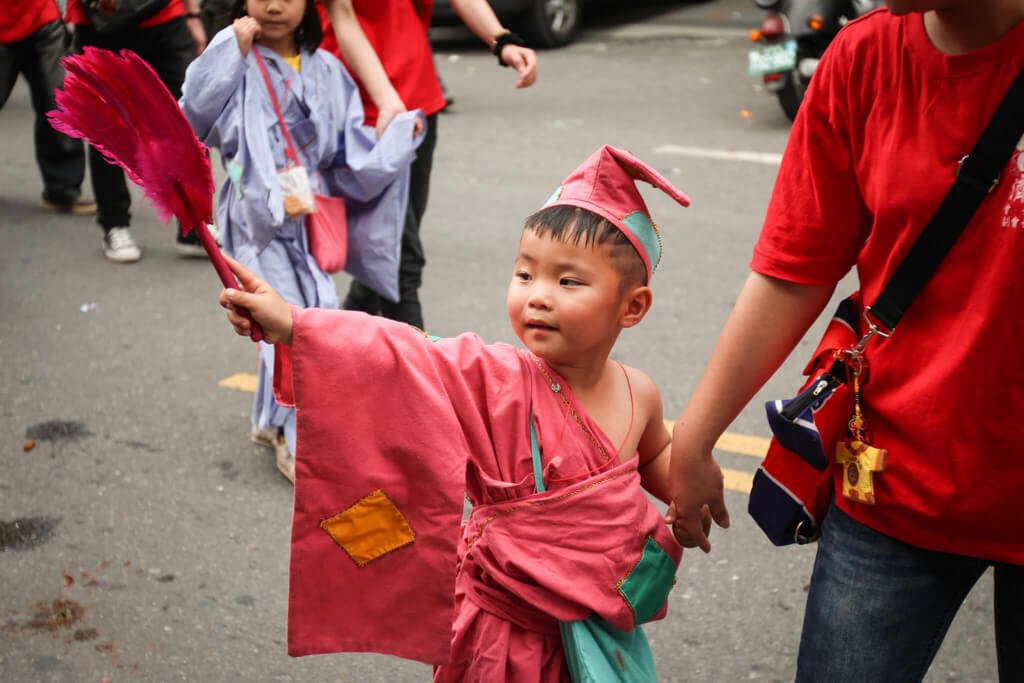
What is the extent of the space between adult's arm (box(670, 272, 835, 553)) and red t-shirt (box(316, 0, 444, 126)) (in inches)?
88.2

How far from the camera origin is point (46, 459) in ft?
12.2

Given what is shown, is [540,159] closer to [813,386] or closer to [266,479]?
[266,479]

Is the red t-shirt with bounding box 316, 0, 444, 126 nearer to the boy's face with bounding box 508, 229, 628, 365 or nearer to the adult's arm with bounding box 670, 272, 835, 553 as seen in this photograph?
the boy's face with bounding box 508, 229, 628, 365

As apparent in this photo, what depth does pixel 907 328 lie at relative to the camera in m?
1.53

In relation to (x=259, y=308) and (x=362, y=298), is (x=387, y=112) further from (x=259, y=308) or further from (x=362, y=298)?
(x=259, y=308)

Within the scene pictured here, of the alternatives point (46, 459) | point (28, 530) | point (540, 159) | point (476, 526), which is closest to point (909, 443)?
point (476, 526)

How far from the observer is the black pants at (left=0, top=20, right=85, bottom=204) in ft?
18.5

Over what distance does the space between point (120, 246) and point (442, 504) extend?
4.51 metres

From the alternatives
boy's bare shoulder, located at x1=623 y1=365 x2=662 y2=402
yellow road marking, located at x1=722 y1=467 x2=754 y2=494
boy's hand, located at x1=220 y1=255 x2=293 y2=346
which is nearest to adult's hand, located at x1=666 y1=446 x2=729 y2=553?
boy's bare shoulder, located at x1=623 y1=365 x2=662 y2=402

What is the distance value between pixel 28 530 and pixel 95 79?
2.10 metres

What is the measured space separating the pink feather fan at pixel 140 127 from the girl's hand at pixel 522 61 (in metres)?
1.90

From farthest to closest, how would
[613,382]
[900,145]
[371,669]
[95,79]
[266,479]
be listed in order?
[266,479] → [371,669] → [613,382] → [95,79] → [900,145]

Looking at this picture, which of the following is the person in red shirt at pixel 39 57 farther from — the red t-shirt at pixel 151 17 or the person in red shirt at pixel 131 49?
the red t-shirt at pixel 151 17

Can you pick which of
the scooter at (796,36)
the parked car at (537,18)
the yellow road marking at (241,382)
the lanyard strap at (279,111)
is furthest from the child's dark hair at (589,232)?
the parked car at (537,18)
